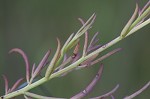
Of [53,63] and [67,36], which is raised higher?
[67,36]

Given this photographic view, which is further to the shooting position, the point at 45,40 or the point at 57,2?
the point at 57,2

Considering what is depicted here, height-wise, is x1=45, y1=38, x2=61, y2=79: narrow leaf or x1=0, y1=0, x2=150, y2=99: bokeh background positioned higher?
x1=0, y1=0, x2=150, y2=99: bokeh background

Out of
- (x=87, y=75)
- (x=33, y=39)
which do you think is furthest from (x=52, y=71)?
(x=33, y=39)

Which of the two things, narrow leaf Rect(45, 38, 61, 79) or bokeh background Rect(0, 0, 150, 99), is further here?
bokeh background Rect(0, 0, 150, 99)

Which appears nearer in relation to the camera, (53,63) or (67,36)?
(53,63)

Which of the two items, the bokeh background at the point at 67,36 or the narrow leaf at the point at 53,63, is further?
the bokeh background at the point at 67,36

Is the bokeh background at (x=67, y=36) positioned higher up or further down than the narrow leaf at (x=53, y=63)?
higher up

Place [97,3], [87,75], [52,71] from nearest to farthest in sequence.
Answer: [52,71] < [87,75] < [97,3]

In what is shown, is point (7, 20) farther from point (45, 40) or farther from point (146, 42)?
point (146, 42)
